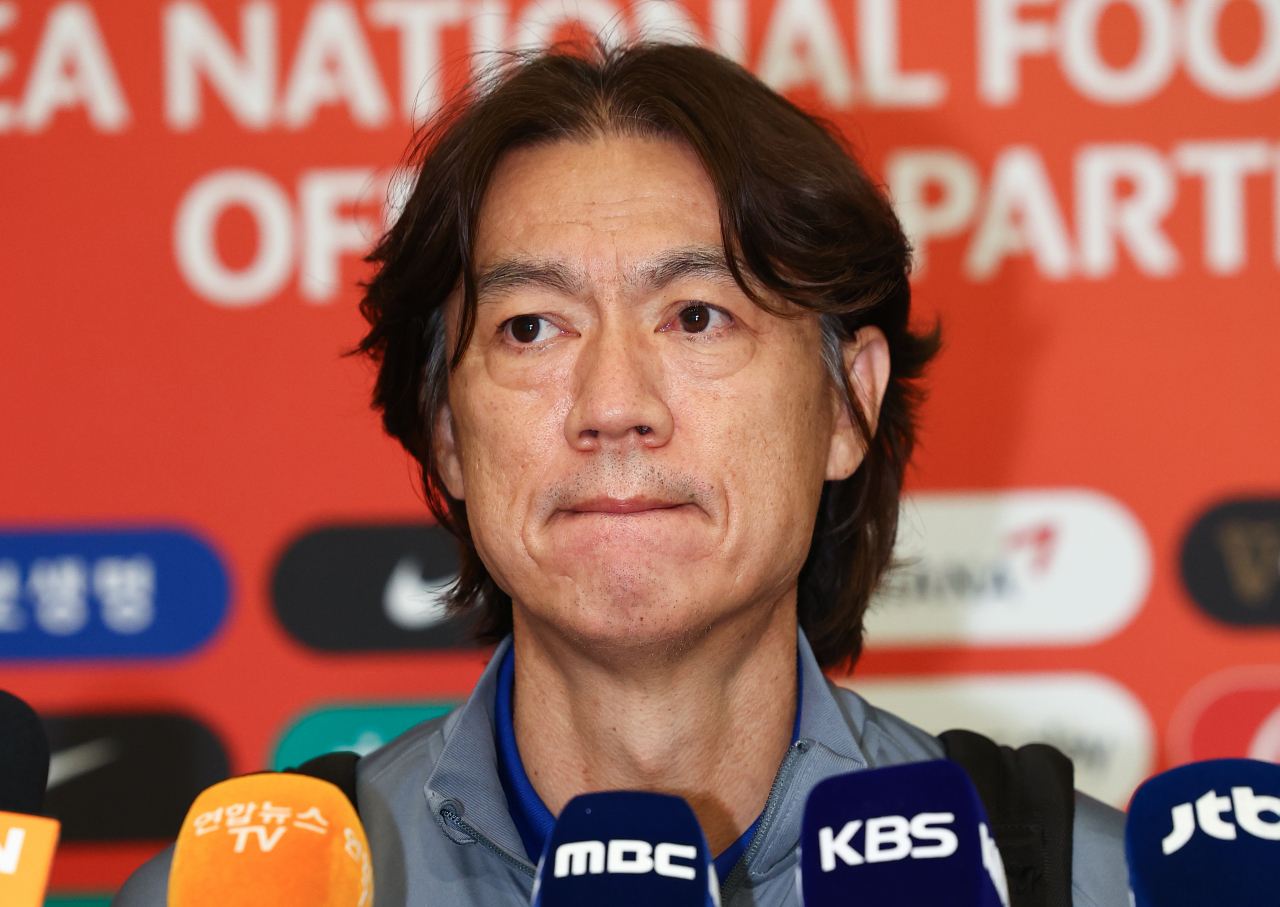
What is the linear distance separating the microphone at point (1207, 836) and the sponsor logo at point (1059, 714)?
101 centimetres

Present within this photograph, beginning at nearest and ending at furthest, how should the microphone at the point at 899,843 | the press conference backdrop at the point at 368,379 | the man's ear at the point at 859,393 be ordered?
the microphone at the point at 899,843 < the man's ear at the point at 859,393 < the press conference backdrop at the point at 368,379

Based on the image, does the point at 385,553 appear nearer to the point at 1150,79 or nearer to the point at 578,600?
the point at 578,600

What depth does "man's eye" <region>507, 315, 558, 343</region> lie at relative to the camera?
1081 mm

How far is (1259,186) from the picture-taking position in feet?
5.68

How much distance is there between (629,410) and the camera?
3.24 feet

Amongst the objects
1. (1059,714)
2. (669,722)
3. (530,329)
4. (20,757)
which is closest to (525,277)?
(530,329)

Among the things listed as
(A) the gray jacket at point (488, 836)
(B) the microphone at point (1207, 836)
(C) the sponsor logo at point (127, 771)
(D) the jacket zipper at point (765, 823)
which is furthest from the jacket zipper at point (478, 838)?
(C) the sponsor logo at point (127, 771)

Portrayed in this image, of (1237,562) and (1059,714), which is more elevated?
(1237,562)

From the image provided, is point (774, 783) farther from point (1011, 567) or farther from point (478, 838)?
point (1011, 567)

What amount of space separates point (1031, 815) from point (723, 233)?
0.50m

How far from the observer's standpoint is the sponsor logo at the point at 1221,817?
0.70 m

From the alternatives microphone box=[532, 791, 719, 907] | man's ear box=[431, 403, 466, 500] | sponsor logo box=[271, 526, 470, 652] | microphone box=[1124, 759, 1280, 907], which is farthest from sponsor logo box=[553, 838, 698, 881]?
sponsor logo box=[271, 526, 470, 652]

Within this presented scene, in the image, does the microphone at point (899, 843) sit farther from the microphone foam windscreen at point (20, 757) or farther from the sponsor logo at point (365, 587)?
the sponsor logo at point (365, 587)

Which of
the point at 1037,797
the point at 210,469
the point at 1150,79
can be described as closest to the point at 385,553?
the point at 210,469
